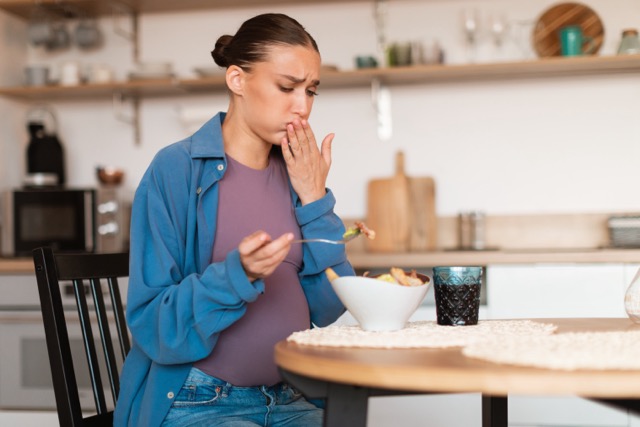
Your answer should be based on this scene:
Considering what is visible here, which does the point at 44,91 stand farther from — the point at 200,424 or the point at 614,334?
the point at 614,334

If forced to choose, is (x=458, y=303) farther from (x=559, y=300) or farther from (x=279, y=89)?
(x=559, y=300)

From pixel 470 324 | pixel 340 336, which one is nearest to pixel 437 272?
pixel 470 324

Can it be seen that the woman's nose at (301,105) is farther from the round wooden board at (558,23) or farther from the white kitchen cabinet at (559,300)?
the round wooden board at (558,23)

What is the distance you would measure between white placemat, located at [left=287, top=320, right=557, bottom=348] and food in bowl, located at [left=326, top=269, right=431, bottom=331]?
0.06 feet

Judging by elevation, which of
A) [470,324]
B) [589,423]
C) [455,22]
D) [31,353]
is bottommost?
[589,423]

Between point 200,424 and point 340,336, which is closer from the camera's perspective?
point 340,336

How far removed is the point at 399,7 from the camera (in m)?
3.54

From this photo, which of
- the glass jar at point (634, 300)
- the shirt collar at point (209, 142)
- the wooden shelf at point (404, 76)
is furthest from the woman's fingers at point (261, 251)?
the wooden shelf at point (404, 76)

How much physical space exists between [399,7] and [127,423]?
248 centimetres

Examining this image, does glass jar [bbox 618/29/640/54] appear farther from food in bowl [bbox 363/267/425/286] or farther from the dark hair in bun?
food in bowl [bbox 363/267/425/286]

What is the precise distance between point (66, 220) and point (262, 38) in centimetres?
199

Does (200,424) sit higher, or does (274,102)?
(274,102)

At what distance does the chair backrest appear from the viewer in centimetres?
142

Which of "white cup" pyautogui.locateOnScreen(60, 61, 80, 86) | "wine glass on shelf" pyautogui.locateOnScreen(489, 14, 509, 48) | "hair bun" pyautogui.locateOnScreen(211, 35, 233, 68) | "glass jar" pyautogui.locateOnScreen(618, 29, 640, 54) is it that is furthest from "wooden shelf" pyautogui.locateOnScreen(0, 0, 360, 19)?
"hair bun" pyautogui.locateOnScreen(211, 35, 233, 68)
